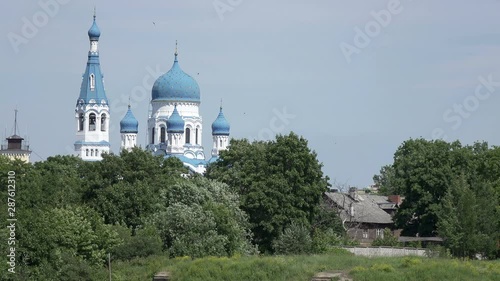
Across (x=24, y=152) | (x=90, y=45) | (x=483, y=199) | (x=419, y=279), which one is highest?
(x=90, y=45)

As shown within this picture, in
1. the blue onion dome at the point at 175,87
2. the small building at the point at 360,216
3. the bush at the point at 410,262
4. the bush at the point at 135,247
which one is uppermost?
the blue onion dome at the point at 175,87

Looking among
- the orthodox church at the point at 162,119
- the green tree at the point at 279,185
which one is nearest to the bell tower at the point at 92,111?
the orthodox church at the point at 162,119

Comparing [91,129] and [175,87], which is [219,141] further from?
[91,129]

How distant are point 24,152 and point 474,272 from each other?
222 ft

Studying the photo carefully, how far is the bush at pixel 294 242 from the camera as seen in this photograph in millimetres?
56938

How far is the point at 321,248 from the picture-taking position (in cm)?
5794

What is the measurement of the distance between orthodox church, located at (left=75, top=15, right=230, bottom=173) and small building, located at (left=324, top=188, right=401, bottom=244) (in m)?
52.8

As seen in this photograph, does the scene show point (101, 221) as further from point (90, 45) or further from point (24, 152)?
point (90, 45)

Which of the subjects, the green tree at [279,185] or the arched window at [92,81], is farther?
the arched window at [92,81]

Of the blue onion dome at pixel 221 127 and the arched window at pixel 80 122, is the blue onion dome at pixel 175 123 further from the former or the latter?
the arched window at pixel 80 122

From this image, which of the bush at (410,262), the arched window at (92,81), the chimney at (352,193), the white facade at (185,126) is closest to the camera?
the bush at (410,262)

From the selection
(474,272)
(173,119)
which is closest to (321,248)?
(474,272)

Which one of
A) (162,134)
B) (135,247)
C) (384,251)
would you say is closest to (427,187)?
(384,251)

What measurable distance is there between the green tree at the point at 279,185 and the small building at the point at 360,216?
33.7 feet
